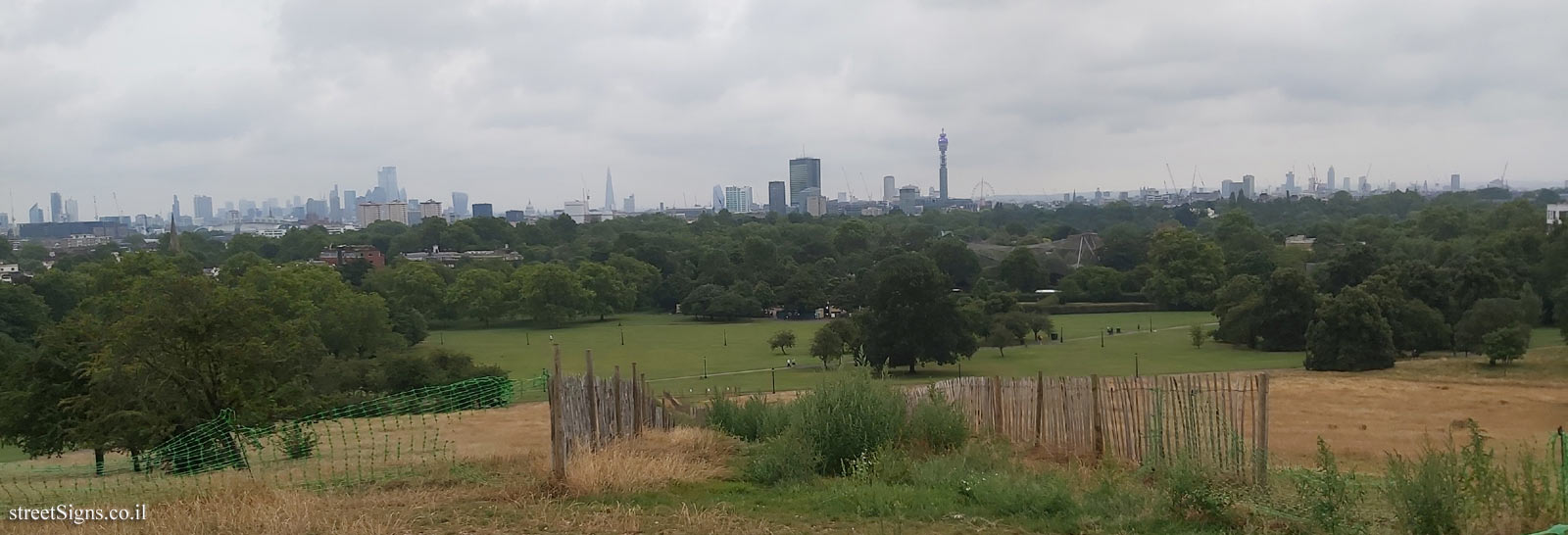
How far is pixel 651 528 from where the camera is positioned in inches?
328

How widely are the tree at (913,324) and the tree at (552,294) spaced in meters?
30.3

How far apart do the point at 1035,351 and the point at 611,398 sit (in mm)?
39140

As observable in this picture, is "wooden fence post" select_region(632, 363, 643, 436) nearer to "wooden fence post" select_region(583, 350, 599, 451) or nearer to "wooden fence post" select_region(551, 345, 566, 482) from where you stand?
"wooden fence post" select_region(583, 350, 599, 451)

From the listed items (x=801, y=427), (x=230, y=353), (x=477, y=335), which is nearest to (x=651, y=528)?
(x=801, y=427)

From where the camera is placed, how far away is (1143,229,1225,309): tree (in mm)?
70250

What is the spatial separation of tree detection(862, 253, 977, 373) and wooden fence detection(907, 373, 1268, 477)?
27594 mm

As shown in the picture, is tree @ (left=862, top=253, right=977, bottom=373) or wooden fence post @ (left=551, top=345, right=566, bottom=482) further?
tree @ (left=862, top=253, right=977, bottom=373)

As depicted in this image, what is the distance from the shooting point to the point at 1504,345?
35.3 m

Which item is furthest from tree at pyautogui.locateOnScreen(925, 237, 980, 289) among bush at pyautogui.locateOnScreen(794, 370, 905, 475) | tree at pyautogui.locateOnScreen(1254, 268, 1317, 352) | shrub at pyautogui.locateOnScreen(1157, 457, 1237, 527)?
shrub at pyautogui.locateOnScreen(1157, 457, 1237, 527)

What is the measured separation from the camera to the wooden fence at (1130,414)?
10.4 m

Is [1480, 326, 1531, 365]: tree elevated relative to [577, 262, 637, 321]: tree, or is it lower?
lower

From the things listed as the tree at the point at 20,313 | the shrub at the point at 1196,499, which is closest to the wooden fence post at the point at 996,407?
the shrub at the point at 1196,499

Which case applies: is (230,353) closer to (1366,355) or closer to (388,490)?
(388,490)

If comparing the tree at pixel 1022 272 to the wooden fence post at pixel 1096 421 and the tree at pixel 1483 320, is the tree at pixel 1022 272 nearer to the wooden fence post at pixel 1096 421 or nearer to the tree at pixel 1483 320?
the tree at pixel 1483 320
